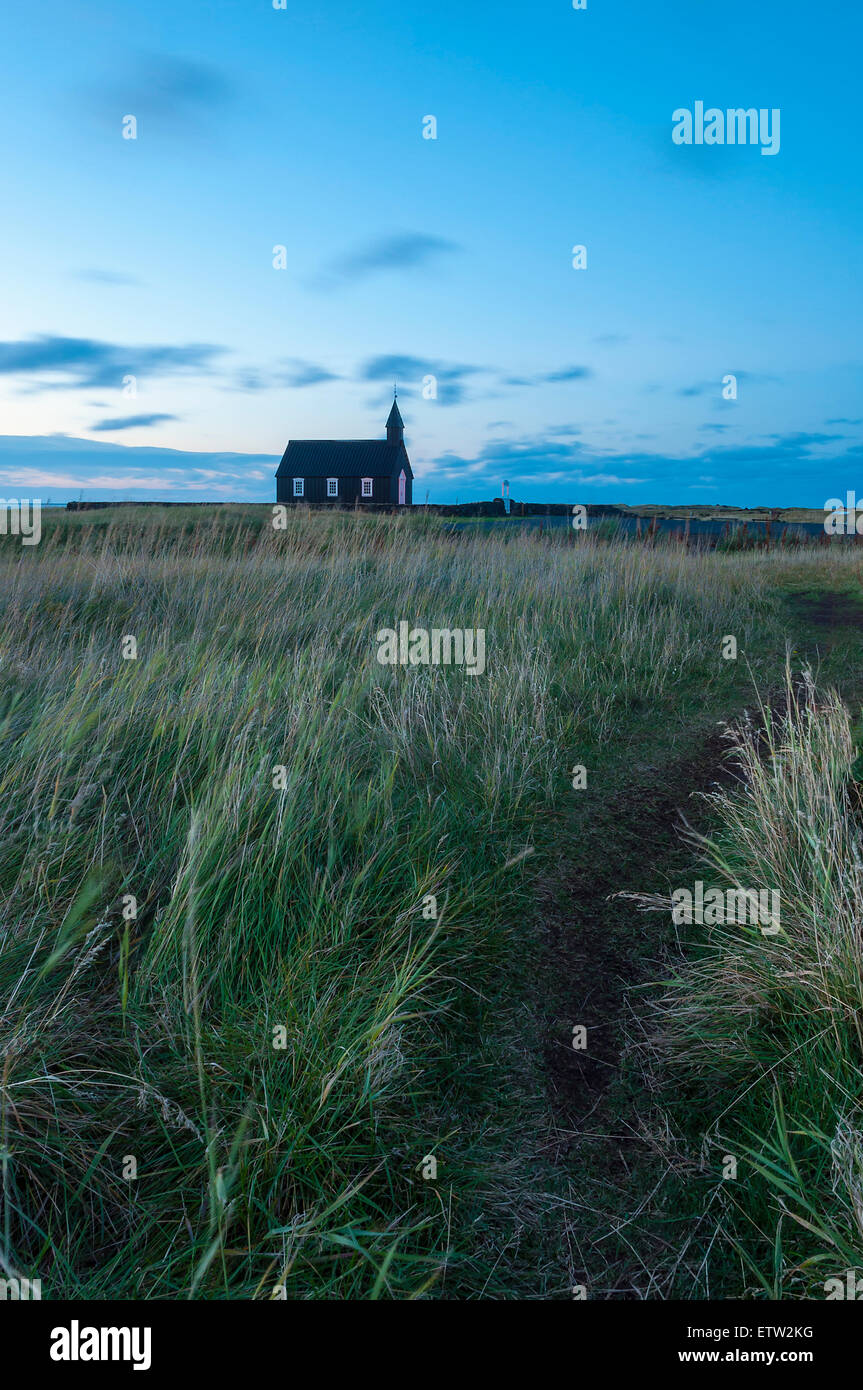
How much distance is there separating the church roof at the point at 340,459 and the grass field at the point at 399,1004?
4906 cm

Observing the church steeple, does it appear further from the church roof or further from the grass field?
the grass field

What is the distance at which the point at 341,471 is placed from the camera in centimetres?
5184

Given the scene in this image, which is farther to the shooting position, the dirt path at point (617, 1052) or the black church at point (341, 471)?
the black church at point (341, 471)

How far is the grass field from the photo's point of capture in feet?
5.99

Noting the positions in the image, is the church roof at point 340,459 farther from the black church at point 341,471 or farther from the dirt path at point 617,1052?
the dirt path at point 617,1052

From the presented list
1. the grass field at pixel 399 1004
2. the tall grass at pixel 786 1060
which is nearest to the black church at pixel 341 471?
the grass field at pixel 399 1004

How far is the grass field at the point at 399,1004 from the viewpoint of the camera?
5.99ft

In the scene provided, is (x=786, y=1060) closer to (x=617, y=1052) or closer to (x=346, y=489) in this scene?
(x=617, y=1052)

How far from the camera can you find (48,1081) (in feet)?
6.41

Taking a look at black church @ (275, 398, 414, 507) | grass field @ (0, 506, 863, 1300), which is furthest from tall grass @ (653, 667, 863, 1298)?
black church @ (275, 398, 414, 507)

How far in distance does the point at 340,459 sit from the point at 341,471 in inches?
40.9

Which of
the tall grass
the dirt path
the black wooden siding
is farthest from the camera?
the black wooden siding
